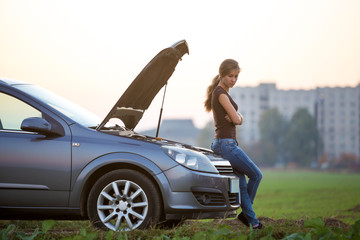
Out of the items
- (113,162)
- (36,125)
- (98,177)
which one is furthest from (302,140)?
(36,125)

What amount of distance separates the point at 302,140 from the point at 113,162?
125 meters

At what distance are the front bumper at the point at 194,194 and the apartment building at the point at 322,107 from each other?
158 m

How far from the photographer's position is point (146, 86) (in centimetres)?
703

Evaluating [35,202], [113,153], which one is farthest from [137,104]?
[35,202]

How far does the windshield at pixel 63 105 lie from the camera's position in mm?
6480

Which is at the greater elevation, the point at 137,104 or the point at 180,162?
the point at 137,104

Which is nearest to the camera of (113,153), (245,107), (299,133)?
(113,153)

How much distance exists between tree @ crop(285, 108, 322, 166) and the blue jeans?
120 m

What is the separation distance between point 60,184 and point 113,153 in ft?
2.12

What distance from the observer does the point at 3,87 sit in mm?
6363

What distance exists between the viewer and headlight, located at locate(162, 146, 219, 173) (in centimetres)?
613

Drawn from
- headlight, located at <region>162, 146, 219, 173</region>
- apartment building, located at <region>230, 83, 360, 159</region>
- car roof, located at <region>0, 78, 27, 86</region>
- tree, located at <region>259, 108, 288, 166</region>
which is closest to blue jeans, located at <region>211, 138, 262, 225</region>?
headlight, located at <region>162, 146, 219, 173</region>

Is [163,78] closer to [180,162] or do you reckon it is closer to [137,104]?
[137,104]

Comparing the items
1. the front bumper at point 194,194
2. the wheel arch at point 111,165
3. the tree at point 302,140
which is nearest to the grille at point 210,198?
the front bumper at point 194,194
